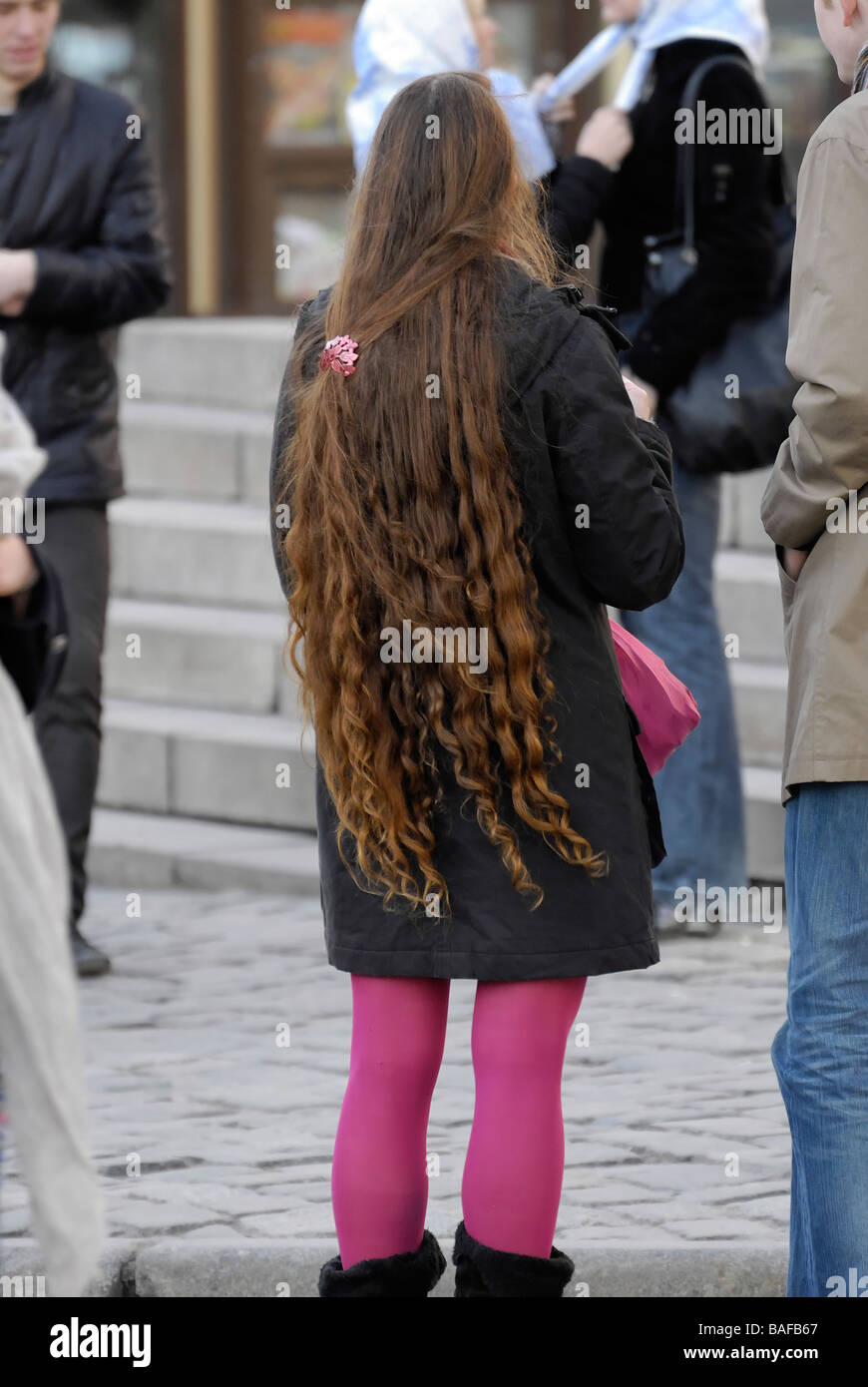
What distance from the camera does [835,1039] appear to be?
3.38 meters

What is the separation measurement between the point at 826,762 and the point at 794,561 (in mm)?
323

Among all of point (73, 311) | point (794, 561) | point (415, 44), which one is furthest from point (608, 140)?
point (794, 561)

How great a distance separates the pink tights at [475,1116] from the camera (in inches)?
131

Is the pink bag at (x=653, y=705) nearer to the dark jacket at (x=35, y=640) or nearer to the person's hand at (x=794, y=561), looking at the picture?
the person's hand at (x=794, y=561)

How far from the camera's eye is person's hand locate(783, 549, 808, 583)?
3482 mm

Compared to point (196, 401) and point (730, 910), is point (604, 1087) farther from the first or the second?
point (196, 401)

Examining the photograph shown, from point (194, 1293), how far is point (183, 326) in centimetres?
808

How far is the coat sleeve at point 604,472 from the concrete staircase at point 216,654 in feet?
11.2

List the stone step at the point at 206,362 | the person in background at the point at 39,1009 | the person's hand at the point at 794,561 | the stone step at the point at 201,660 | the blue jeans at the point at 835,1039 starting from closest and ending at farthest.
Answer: the person in background at the point at 39,1009 < the blue jeans at the point at 835,1039 < the person's hand at the point at 794,561 < the stone step at the point at 201,660 < the stone step at the point at 206,362

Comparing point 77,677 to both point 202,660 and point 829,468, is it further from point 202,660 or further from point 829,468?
point 829,468

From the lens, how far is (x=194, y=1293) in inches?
161

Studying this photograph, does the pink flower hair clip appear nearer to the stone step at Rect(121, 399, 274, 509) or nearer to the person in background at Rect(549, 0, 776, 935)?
the person in background at Rect(549, 0, 776, 935)

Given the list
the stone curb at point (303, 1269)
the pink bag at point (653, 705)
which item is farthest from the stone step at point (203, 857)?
the pink bag at point (653, 705)
